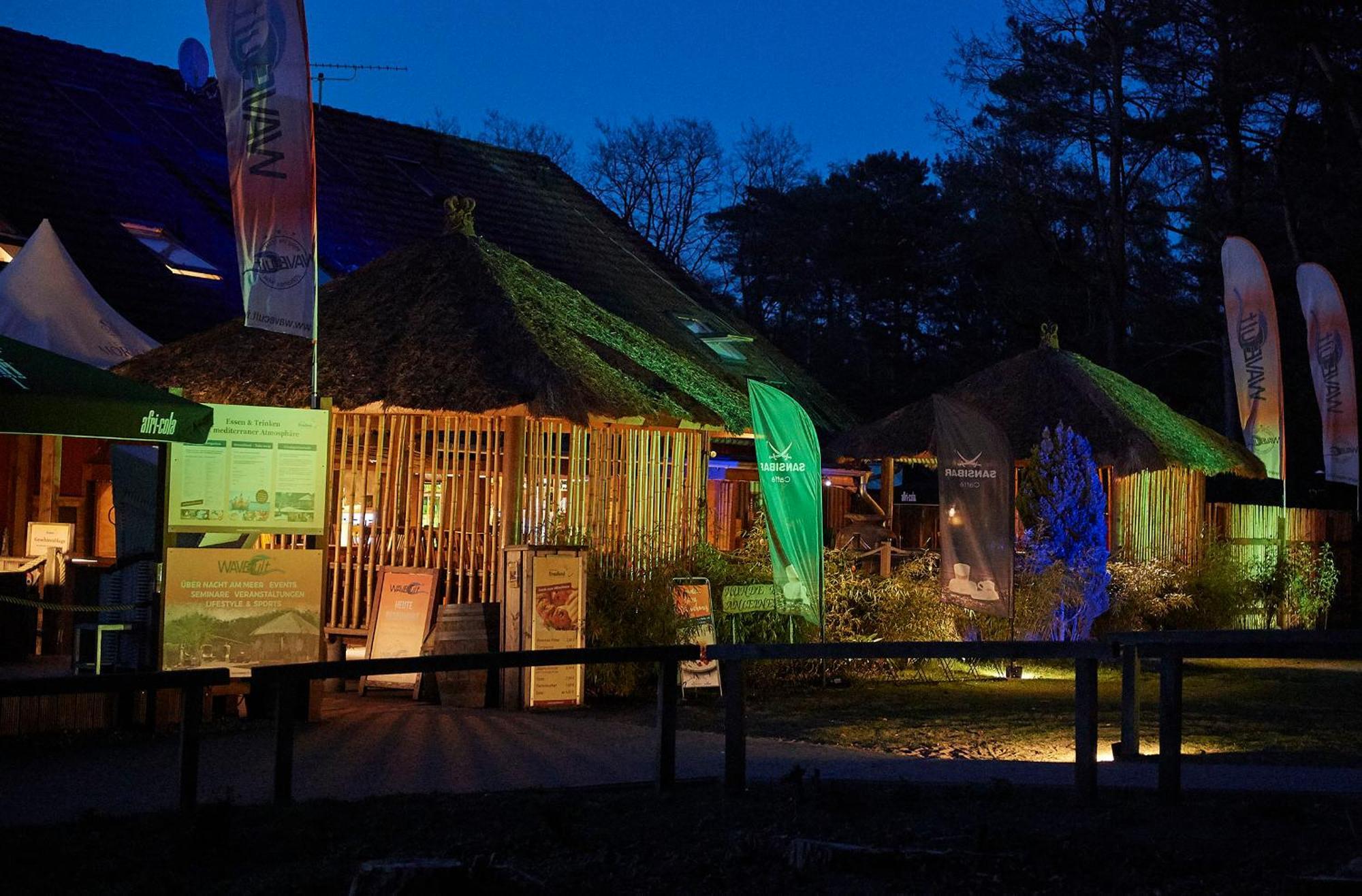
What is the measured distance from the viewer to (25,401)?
9406 millimetres

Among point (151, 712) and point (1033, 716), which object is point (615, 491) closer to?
point (1033, 716)

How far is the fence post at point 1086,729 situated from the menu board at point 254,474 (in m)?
5.61

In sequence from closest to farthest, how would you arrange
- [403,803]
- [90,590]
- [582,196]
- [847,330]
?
1. [403,803]
2. [90,590]
3. [582,196]
4. [847,330]

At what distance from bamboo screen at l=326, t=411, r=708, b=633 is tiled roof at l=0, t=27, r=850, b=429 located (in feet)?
15.6

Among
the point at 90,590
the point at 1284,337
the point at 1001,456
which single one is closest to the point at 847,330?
the point at 1284,337

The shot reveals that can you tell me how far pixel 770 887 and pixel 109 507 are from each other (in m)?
11.9

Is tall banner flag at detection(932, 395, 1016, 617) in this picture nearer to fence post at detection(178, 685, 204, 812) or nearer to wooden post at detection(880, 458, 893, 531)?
wooden post at detection(880, 458, 893, 531)

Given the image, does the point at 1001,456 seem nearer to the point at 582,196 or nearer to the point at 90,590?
the point at 90,590

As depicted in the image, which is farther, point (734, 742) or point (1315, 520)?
point (1315, 520)

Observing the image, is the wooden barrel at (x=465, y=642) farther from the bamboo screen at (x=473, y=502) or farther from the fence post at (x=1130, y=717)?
the fence post at (x=1130, y=717)

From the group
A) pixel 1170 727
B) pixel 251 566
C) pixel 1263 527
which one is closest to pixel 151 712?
pixel 251 566

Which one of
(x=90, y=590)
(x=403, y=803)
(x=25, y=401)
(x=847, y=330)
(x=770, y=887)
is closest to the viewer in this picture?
(x=770, y=887)

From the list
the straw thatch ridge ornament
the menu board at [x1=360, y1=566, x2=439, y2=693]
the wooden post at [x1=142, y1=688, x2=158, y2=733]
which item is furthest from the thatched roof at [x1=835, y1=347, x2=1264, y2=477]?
Result: the wooden post at [x1=142, y1=688, x2=158, y2=733]

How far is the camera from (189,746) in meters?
7.14
